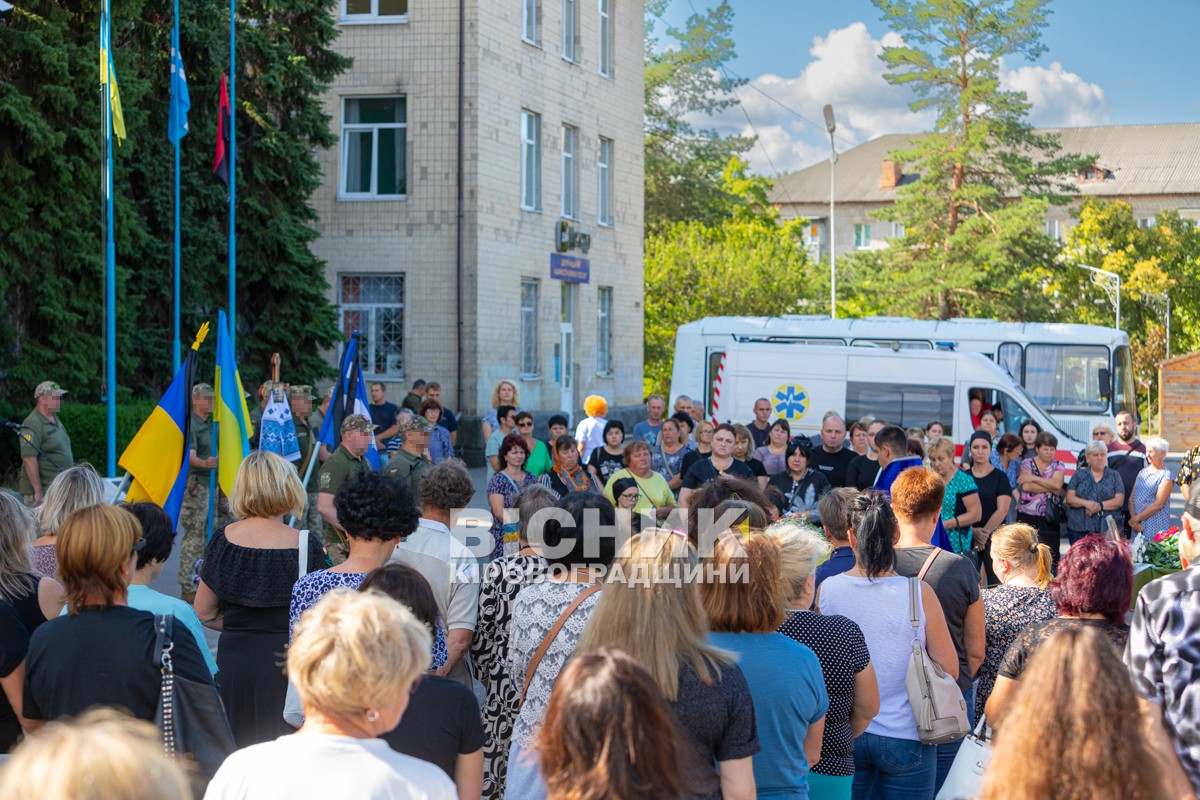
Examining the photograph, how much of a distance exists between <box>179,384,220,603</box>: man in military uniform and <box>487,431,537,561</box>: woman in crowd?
2920 mm

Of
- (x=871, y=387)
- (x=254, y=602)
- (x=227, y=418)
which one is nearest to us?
(x=254, y=602)

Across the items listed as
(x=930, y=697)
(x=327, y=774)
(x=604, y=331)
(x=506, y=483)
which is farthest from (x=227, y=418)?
(x=604, y=331)

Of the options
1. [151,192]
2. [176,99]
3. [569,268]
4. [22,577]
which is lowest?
[22,577]

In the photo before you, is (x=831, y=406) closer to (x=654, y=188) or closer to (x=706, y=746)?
(x=706, y=746)

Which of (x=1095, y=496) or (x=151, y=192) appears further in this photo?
(x=151, y=192)

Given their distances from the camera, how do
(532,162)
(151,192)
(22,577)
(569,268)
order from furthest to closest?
(569,268) < (532,162) < (151,192) < (22,577)

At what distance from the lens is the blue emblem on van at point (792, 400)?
19672 millimetres

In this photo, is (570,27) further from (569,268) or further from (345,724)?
(345,724)

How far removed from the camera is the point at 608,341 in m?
31.9

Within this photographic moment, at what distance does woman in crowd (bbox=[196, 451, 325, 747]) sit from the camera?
17.0 ft

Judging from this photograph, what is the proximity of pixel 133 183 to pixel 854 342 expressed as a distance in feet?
42.0

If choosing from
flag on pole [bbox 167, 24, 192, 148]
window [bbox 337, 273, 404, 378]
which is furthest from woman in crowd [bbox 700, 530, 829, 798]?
window [bbox 337, 273, 404, 378]

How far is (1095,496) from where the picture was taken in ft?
38.8

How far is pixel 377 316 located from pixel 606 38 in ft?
33.6
